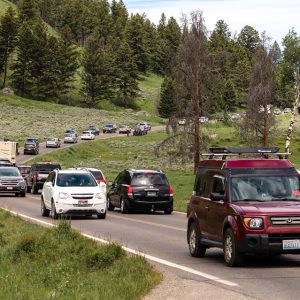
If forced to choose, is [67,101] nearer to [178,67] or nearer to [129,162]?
[129,162]

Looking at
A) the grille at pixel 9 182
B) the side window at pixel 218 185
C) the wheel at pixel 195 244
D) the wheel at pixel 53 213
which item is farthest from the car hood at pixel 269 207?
the grille at pixel 9 182

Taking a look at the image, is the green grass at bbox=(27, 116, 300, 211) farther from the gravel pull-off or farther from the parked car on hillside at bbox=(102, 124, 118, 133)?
the gravel pull-off

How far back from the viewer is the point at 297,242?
1322 centimetres

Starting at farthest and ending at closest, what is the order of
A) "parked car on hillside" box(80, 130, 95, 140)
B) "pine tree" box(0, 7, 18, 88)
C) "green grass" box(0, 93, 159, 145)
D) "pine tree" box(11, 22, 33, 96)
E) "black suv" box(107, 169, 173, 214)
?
"pine tree" box(0, 7, 18, 88)
"pine tree" box(11, 22, 33, 96)
"green grass" box(0, 93, 159, 145)
"parked car on hillside" box(80, 130, 95, 140)
"black suv" box(107, 169, 173, 214)

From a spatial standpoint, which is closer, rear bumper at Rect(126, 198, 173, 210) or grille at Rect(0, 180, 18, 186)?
rear bumper at Rect(126, 198, 173, 210)

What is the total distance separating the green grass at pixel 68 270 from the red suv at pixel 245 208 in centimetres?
162

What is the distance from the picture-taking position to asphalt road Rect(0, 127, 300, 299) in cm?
1147

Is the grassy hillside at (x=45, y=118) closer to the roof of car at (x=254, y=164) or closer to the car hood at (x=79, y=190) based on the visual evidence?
the car hood at (x=79, y=190)

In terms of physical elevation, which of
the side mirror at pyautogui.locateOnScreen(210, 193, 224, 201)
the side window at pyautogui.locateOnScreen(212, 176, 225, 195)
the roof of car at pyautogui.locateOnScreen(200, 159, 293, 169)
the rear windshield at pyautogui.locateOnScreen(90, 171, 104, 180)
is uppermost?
the roof of car at pyautogui.locateOnScreen(200, 159, 293, 169)

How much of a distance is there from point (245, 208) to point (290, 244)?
3.12ft

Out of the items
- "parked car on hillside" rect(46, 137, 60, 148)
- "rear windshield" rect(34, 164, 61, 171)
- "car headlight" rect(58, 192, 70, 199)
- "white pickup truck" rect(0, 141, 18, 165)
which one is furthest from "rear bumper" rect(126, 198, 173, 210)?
"parked car on hillside" rect(46, 137, 60, 148)

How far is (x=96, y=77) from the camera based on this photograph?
15400 centimetres

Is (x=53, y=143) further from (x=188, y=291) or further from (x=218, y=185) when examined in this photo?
(x=188, y=291)

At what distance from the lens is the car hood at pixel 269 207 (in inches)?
520
